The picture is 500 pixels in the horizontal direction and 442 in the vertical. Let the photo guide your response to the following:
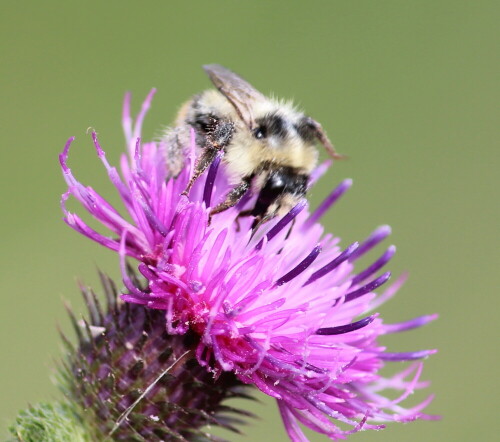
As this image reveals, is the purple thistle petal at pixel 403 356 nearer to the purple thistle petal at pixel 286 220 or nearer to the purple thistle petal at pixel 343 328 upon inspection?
the purple thistle petal at pixel 343 328

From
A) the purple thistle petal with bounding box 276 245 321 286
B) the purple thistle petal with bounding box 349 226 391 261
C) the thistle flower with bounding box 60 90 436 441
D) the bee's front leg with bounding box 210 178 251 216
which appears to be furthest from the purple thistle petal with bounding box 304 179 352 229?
the bee's front leg with bounding box 210 178 251 216

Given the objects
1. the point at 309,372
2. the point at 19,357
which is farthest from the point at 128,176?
the point at 19,357

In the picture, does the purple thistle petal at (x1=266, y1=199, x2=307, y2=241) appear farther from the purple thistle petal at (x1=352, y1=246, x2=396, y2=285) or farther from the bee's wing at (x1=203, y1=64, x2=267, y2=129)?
the purple thistle petal at (x1=352, y1=246, x2=396, y2=285)

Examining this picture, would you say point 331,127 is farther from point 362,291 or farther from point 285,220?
point 285,220

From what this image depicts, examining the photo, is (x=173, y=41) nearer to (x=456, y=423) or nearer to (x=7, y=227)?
(x=7, y=227)

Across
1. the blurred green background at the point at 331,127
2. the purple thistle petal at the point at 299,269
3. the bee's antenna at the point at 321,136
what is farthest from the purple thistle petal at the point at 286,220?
the blurred green background at the point at 331,127

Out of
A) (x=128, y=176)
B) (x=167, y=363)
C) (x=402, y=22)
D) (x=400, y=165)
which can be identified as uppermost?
(x=402, y=22)
